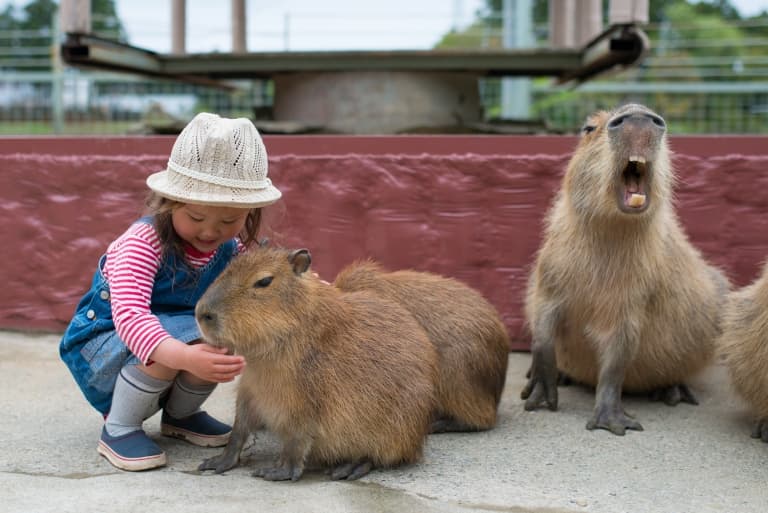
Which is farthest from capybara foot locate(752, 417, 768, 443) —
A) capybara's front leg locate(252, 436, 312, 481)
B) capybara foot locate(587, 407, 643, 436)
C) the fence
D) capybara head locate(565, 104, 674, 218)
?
the fence

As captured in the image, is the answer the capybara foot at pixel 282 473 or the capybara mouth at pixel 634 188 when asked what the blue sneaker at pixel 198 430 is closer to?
the capybara foot at pixel 282 473

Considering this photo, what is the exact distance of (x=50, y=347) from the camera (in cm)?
417

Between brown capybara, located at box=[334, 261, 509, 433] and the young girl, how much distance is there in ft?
1.84

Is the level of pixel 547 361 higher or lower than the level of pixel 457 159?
lower

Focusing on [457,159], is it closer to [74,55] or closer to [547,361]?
[547,361]

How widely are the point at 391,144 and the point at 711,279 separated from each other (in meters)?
1.56

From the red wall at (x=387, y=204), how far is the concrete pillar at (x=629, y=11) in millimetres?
783

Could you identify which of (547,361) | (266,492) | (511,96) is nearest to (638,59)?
(547,361)

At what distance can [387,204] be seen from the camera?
4.13 m

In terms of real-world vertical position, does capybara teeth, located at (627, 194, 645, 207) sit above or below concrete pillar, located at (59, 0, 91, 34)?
below

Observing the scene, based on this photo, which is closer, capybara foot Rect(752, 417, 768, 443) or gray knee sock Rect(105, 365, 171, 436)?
gray knee sock Rect(105, 365, 171, 436)

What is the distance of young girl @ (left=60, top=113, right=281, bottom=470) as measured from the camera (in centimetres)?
254

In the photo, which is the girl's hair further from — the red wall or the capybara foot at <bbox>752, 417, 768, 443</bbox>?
the capybara foot at <bbox>752, 417, 768, 443</bbox>

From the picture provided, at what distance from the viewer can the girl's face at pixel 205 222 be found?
264 cm
